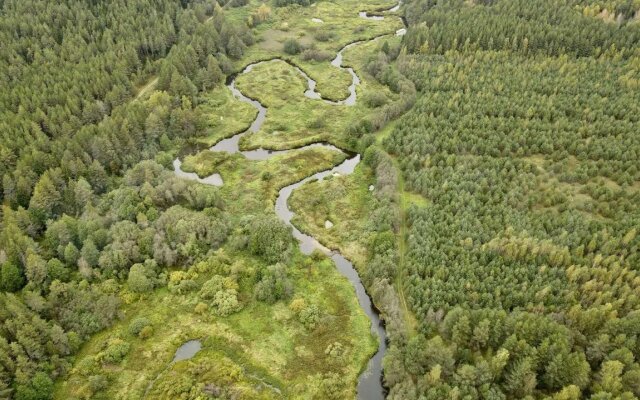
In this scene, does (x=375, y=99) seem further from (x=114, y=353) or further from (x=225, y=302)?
(x=114, y=353)

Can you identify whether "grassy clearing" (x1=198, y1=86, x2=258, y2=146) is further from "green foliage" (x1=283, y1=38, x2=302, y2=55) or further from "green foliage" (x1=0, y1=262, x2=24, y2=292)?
"green foliage" (x1=0, y1=262, x2=24, y2=292)

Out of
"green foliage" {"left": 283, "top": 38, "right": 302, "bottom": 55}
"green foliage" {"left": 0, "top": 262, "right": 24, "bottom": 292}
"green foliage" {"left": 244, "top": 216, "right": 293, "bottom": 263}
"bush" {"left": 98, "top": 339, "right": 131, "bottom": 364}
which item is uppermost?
"green foliage" {"left": 283, "top": 38, "right": 302, "bottom": 55}

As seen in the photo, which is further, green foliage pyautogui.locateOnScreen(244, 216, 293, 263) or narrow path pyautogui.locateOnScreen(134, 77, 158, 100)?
narrow path pyautogui.locateOnScreen(134, 77, 158, 100)

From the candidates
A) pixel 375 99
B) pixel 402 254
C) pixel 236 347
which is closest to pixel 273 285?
pixel 236 347

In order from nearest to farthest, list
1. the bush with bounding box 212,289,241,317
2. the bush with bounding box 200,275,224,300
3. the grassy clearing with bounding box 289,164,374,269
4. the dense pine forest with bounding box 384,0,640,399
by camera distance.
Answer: the dense pine forest with bounding box 384,0,640,399 < the bush with bounding box 212,289,241,317 < the bush with bounding box 200,275,224,300 < the grassy clearing with bounding box 289,164,374,269

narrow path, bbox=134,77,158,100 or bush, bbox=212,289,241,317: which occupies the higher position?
narrow path, bbox=134,77,158,100

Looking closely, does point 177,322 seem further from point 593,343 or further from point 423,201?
point 593,343

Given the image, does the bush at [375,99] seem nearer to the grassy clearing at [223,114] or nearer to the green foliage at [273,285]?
the grassy clearing at [223,114]

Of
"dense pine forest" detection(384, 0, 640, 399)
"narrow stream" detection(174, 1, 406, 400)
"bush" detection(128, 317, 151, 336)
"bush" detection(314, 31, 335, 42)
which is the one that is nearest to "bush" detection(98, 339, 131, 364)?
"bush" detection(128, 317, 151, 336)
